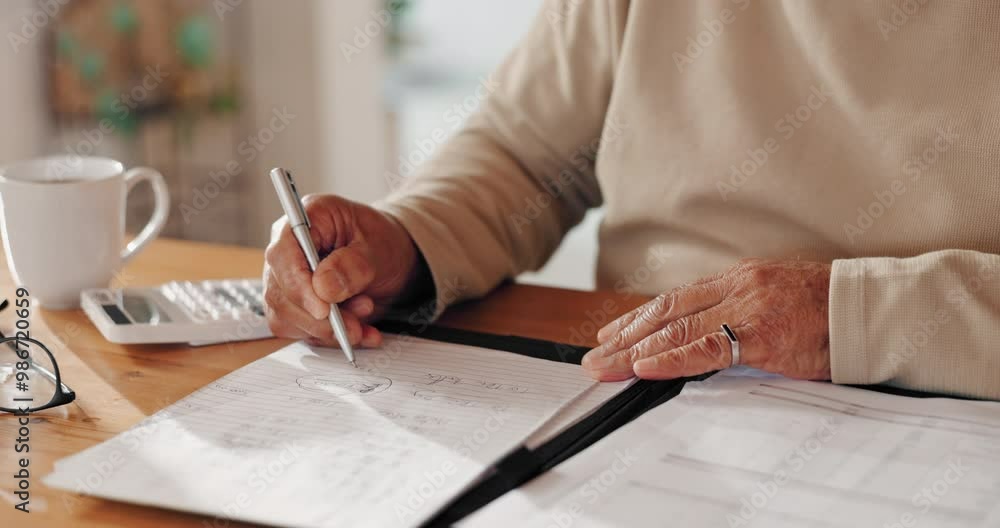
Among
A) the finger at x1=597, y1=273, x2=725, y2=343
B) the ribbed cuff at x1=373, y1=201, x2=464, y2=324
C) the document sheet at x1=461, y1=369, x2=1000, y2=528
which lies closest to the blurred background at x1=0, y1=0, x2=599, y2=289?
the ribbed cuff at x1=373, y1=201, x2=464, y2=324

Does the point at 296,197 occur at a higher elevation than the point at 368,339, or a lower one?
higher

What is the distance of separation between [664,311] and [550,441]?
21 centimetres

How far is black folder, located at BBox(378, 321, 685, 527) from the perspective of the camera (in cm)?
63

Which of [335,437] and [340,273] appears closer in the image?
[335,437]

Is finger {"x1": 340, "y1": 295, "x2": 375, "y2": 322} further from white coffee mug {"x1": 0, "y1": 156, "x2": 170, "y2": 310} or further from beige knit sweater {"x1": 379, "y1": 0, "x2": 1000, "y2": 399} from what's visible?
white coffee mug {"x1": 0, "y1": 156, "x2": 170, "y2": 310}

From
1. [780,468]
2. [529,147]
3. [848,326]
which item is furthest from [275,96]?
[780,468]

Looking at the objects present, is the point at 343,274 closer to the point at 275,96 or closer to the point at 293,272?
the point at 293,272

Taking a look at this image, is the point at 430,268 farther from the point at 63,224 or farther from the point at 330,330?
the point at 63,224

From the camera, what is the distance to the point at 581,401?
789mm

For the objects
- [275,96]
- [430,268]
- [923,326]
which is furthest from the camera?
[275,96]

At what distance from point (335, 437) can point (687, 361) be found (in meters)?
0.28

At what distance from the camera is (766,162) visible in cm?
103

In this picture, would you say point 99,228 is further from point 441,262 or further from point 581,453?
point 581,453

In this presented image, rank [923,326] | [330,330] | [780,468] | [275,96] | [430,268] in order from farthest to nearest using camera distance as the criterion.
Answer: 1. [275,96]
2. [430,268]
3. [330,330]
4. [923,326]
5. [780,468]
